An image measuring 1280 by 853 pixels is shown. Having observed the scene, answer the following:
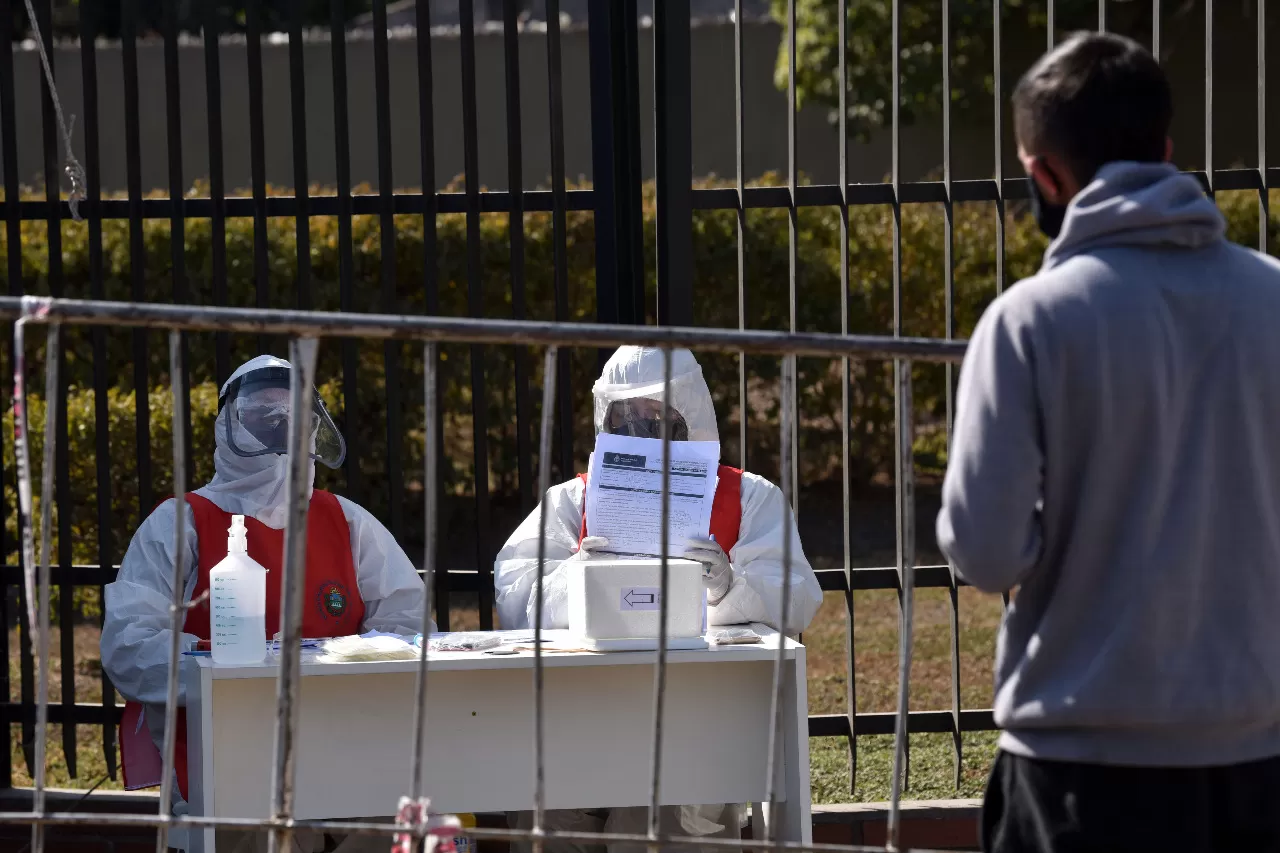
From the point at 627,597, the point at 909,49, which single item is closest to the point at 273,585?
the point at 627,597

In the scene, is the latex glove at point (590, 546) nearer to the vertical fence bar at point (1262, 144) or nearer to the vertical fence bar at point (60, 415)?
the vertical fence bar at point (60, 415)

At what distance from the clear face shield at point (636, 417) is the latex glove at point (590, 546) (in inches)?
18.4

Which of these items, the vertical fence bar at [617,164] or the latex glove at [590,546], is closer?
the latex glove at [590,546]

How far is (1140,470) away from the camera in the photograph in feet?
6.90

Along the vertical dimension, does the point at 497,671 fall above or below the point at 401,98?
below

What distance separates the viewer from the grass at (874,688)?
5.43 metres

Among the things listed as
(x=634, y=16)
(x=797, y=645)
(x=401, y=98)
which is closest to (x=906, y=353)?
(x=797, y=645)

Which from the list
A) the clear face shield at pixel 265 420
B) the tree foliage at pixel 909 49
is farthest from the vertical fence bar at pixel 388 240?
the tree foliage at pixel 909 49

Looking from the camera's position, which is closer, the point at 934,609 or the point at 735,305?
the point at 934,609

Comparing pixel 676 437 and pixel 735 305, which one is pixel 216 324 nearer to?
pixel 676 437

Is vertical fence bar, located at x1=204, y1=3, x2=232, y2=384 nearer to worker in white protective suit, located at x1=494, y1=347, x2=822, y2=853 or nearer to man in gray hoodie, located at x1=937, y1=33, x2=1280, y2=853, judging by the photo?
worker in white protective suit, located at x1=494, y1=347, x2=822, y2=853

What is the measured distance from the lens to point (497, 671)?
3.45 meters

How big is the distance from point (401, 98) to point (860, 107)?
3889 millimetres

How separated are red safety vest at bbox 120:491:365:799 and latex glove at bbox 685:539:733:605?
3.15 feet
